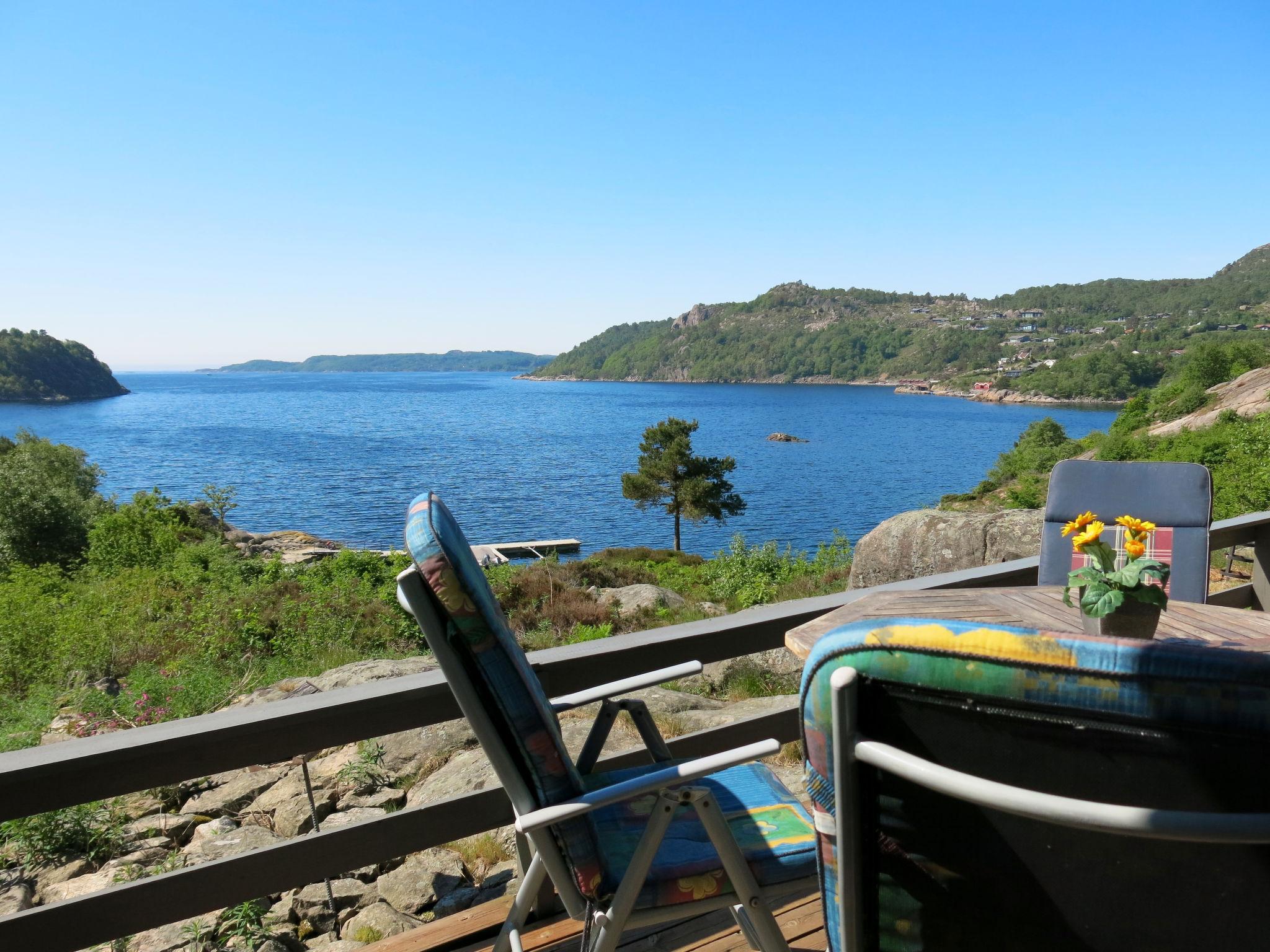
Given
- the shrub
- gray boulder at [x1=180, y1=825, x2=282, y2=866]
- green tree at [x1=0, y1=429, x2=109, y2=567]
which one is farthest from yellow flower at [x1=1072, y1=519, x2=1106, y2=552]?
green tree at [x1=0, y1=429, x2=109, y2=567]

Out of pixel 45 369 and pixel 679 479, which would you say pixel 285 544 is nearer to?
pixel 679 479

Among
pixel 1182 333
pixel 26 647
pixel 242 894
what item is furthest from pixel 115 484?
pixel 1182 333

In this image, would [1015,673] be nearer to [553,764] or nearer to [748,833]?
[553,764]

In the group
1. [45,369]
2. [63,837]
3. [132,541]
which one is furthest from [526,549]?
[45,369]

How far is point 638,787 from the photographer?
1401 millimetres

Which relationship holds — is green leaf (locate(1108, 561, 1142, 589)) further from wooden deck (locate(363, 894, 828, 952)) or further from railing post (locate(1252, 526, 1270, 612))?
railing post (locate(1252, 526, 1270, 612))

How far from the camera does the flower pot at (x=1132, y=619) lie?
187 centimetres

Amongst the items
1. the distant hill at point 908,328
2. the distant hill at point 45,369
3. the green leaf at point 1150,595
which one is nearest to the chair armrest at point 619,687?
the green leaf at point 1150,595

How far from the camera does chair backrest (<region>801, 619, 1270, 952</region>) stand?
620 millimetres

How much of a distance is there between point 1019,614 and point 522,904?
142cm

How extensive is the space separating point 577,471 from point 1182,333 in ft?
307

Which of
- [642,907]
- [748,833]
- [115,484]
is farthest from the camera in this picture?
[115,484]

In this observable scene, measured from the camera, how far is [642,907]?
5.02 feet

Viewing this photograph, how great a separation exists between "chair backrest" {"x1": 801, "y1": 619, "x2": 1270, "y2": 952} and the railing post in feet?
13.0
